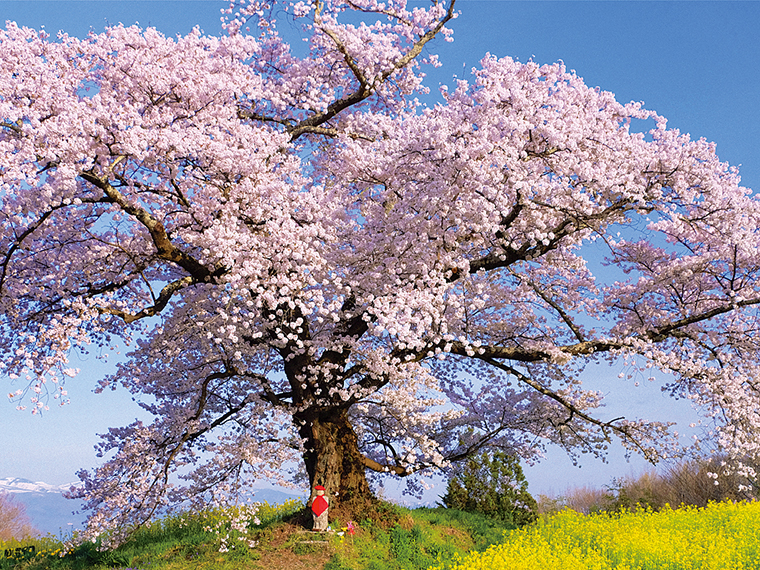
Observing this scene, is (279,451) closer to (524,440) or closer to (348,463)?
(348,463)

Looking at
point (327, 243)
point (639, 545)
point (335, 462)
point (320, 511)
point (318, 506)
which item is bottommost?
point (639, 545)

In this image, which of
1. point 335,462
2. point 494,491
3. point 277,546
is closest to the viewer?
point 277,546

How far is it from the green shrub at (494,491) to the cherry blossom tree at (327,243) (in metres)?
2.95

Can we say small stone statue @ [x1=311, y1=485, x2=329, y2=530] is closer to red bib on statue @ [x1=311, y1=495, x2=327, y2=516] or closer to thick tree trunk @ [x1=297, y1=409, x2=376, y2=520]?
red bib on statue @ [x1=311, y1=495, x2=327, y2=516]

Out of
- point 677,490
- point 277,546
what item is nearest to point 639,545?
point 277,546

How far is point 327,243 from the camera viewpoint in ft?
37.9

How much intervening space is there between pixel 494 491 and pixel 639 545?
6730 millimetres

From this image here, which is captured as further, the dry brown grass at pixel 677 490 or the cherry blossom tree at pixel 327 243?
the dry brown grass at pixel 677 490

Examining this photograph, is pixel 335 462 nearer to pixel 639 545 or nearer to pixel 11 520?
pixel 639 545

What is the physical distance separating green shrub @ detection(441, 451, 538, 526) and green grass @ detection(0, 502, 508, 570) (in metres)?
1.15

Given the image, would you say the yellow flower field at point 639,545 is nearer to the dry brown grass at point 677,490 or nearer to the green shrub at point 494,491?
the green shrub at point 494,491

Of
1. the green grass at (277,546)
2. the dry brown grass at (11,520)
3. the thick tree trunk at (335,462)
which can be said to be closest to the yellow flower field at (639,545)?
the green grass at (277,546)

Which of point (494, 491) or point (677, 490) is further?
point (677, 490)

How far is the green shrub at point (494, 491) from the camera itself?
16250mm
